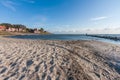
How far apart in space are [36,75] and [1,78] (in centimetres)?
143

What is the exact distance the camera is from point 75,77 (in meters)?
5.23

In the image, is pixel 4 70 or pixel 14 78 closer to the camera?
pixel 14 78

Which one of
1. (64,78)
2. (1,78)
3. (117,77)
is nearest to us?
(1,78)

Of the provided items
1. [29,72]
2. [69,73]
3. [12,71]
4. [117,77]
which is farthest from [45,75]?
[117,77]

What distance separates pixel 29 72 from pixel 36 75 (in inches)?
20.0

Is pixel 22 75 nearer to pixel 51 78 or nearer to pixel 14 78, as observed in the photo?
pixel 14 78

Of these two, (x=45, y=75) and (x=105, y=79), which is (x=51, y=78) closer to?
(x=45, y=75)

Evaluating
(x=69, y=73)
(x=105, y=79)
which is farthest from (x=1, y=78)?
(x=105, y=79)

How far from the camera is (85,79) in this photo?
17.0 feet

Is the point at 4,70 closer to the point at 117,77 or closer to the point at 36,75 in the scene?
the point at 36,75

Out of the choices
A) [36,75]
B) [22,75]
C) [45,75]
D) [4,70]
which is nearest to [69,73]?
[45,75]

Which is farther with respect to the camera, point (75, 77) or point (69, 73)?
point (69, 73)

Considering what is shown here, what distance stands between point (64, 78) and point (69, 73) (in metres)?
0.67

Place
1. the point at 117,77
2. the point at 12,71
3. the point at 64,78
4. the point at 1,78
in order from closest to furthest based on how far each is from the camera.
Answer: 1. the point at 1,78
2. the point at 64,78
3. the point at 12,71
4. the point at 117,77
